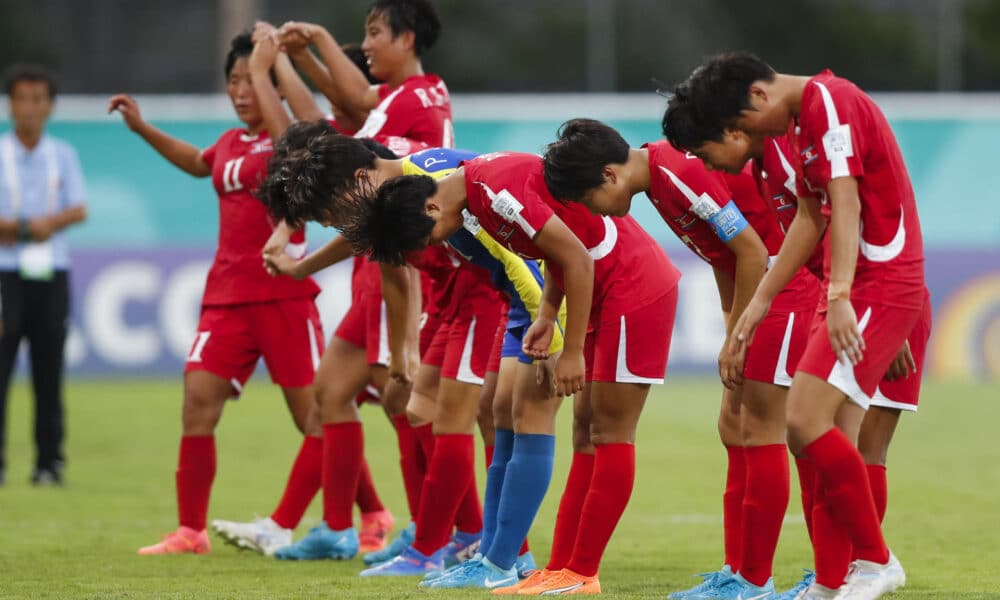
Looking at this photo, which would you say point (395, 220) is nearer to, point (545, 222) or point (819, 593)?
point (545, 222)

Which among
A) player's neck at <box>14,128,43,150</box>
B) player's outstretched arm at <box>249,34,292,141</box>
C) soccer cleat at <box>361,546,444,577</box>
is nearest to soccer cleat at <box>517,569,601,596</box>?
soccer cleat at <box>361,546,444,577</box>

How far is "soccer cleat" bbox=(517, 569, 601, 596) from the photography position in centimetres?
514

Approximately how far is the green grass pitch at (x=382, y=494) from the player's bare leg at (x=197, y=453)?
0.58ft

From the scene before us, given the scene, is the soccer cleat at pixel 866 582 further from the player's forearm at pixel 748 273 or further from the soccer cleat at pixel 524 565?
the soccer cleat at pixel 524 565

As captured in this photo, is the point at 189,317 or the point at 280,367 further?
the point at 189,317

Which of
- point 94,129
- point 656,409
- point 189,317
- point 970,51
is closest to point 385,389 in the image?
point 656,409

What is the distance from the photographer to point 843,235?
14.4 ft

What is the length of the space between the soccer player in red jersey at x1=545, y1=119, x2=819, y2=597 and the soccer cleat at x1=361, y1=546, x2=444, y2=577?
3.77 feet

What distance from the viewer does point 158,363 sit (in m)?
16.6

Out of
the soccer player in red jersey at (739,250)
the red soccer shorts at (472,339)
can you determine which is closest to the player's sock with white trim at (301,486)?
the red soccer shorts at (472,339)

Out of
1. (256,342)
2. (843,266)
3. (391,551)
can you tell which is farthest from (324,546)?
(843,266)

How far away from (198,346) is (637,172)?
271 cm

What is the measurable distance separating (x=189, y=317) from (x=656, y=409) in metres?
5.45

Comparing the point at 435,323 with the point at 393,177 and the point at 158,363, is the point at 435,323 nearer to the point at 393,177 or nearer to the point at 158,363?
the point at 393,177
